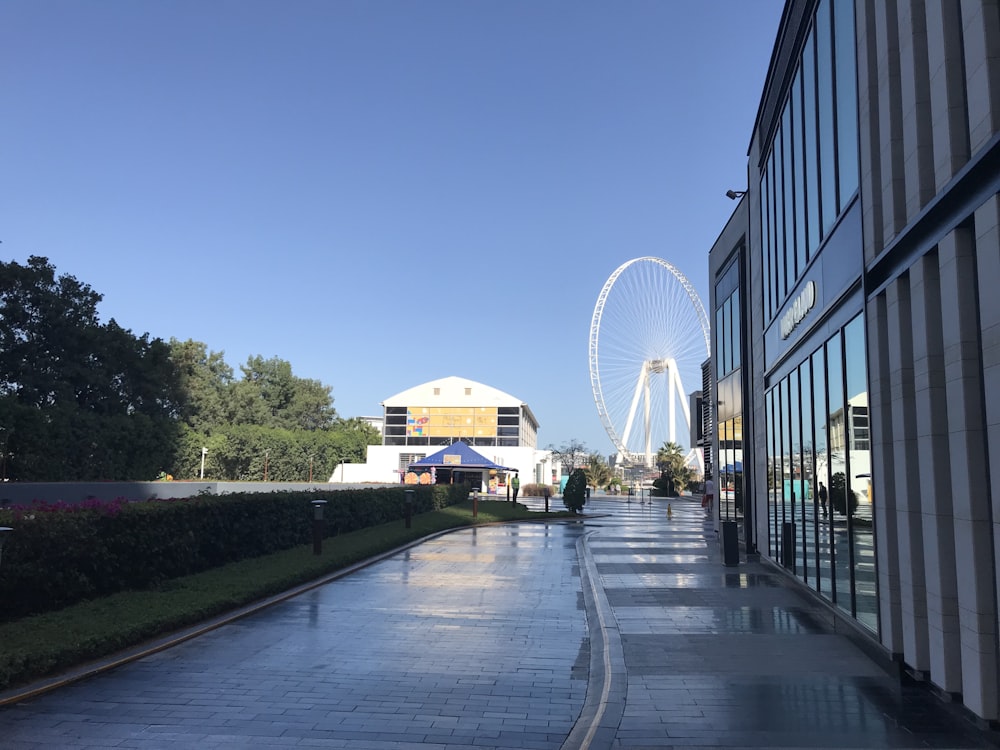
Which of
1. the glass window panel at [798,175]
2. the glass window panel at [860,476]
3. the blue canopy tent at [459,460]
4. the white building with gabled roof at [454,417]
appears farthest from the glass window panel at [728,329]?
the white building with gabled roof at [454,417]

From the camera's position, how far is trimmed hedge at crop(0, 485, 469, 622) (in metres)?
9.84

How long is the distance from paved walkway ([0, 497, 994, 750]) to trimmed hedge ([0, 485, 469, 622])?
2.21 meters

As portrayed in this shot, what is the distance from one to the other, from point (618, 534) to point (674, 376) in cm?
4384

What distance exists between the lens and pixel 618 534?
27.8 meters

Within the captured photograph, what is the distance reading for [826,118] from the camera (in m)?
11.4

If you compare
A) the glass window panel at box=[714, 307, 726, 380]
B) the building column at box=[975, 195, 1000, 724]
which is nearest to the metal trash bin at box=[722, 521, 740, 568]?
the glass window panel at box=[714, 307, 726, 380]

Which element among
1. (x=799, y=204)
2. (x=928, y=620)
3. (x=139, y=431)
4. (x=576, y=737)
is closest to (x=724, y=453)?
(x=799, y=204)

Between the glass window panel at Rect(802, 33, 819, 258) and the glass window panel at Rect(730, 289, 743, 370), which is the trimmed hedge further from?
the glass window panel at Rect(730, 289, 743, 370)

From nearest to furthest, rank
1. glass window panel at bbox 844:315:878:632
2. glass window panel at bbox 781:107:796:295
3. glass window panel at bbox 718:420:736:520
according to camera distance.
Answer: glass window panel at bbox 844:315:878:632 → glass window panel at bbox 781:107:796:295 → glass window panel at bbox 718:420:736:520

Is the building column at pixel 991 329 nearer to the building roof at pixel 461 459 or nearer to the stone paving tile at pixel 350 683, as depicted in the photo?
the stone paving tile at pixel 350 683

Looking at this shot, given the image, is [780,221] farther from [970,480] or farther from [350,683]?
[350,683]

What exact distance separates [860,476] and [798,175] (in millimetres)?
6108

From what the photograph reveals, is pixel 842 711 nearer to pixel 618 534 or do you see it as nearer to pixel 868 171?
pixel 868 171

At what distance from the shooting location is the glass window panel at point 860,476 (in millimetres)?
9078
